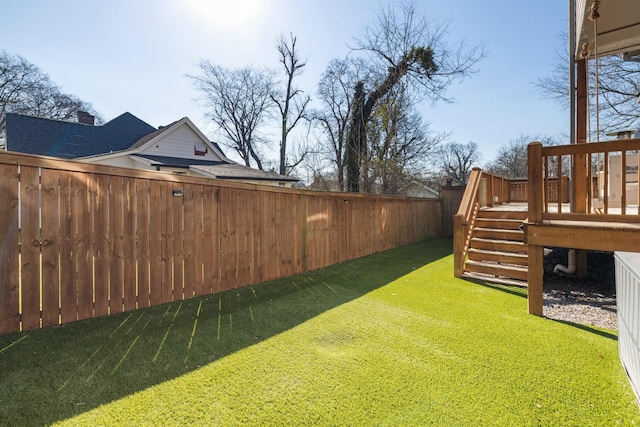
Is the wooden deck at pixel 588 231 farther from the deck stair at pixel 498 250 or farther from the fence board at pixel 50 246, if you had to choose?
the fence board at pixel 50 246

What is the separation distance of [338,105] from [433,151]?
5.09 meters

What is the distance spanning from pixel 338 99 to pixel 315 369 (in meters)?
14.6

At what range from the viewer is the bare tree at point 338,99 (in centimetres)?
1389

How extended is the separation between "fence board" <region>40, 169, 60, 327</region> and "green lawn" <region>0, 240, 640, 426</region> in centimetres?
22

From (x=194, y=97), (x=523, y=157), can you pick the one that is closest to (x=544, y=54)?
(x=194, y=97)

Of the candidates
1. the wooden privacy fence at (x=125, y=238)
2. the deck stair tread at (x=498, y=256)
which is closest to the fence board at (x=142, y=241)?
the wooden privacy fence at (x=125, y=238)

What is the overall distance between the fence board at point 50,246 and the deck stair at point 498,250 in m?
5.52

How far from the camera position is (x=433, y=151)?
44.9ft

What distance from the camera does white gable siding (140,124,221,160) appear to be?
47.1 feet

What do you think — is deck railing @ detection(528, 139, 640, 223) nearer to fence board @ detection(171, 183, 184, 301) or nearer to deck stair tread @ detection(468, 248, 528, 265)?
deck stair tread @ detection(468, 248, 528, 265)

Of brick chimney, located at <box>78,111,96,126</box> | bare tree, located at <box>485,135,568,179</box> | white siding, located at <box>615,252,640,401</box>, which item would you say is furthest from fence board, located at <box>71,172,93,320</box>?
bare tree, located at <box>485,135,568,179</box>

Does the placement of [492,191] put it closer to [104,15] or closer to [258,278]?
[258,278]

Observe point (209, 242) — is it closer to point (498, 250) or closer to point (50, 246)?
point (50, 246)

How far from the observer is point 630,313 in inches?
77.1
